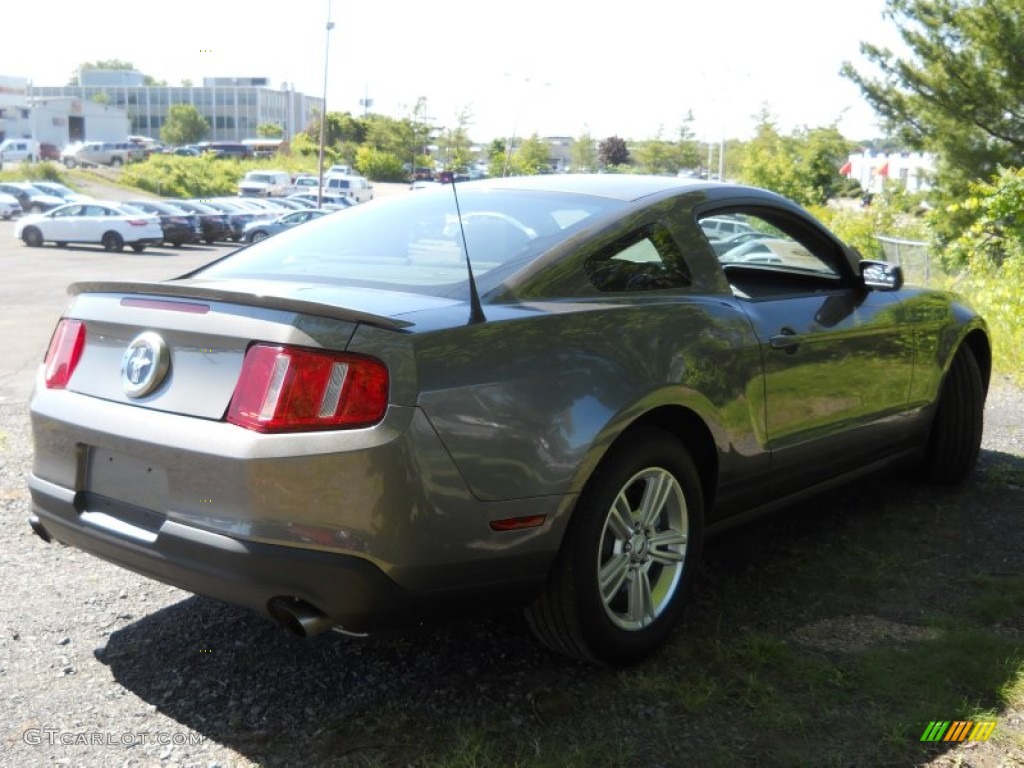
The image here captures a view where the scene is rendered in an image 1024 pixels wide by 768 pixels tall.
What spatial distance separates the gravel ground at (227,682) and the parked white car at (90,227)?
107 ft

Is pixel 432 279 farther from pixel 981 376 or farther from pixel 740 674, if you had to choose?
pixel 981 376

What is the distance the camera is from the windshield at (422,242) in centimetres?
→ 357

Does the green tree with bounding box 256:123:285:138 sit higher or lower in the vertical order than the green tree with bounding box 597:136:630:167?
higher

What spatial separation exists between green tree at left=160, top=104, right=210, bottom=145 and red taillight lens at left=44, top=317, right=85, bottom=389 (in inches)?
5204

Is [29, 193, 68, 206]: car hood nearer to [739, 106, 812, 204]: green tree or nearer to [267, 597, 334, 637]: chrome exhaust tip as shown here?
[739, 106, 812, 204]: green tree

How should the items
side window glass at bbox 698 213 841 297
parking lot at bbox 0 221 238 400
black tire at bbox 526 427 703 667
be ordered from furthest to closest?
parking lot at bbox 0 221 238 400, side window glass at bbox 698 213 841 297, black tire at bbox 526 427 703 667

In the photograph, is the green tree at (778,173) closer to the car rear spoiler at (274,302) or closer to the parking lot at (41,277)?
the parking lot at (41,277)

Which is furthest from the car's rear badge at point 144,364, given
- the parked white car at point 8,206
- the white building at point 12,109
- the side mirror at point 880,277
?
the white building at point 12,109

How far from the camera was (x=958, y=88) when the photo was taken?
21547 millimetres

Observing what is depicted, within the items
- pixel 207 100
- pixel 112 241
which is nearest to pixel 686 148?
Result: pixel 112 241

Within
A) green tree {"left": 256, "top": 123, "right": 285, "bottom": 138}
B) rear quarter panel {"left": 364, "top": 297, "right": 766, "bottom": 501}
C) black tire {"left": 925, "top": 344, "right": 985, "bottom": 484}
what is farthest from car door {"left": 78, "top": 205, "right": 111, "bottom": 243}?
green tree {"left": 256, "top": 123, "right": 285, "bottom": 138}

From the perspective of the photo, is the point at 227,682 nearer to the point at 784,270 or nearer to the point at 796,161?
the point at 784,270

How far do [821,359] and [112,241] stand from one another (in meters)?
33.8

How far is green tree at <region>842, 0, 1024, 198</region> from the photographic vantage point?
20.6 meters
